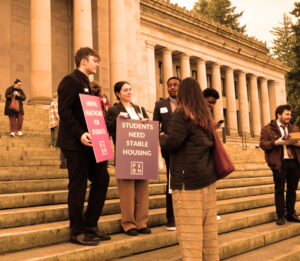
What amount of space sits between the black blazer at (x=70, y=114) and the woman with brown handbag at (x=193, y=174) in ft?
3.55

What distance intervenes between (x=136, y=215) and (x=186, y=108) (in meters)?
1.93

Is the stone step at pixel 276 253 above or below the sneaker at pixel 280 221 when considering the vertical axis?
below

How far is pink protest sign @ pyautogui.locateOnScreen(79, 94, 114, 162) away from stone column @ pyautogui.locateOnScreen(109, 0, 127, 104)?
13556 millimetres

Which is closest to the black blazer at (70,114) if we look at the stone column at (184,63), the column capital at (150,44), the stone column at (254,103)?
the column capital at (150,44)

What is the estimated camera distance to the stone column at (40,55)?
15133 mm

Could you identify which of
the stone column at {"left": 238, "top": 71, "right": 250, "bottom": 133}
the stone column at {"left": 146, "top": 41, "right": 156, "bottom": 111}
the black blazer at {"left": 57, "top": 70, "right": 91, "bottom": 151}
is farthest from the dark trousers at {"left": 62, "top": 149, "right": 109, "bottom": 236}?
the stone column at {"left": 238, "top": 71, "right": 250, "bottom": 133}

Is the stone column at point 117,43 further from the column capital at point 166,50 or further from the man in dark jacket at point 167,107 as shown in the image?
the man in dark jacket at point 167,107

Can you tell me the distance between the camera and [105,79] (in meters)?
19.3

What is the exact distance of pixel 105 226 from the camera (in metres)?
4.61

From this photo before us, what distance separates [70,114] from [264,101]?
3844 centimetres

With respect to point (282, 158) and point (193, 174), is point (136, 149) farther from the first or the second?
point (282, 158)

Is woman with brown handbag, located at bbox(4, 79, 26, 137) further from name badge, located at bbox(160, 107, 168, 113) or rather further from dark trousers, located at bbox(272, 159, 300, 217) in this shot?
dark trousers, located at bbox(272, 159, 300, 217)

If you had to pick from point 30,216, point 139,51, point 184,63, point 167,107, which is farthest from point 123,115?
point 184,63

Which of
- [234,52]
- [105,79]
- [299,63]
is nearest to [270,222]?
[105,79]
